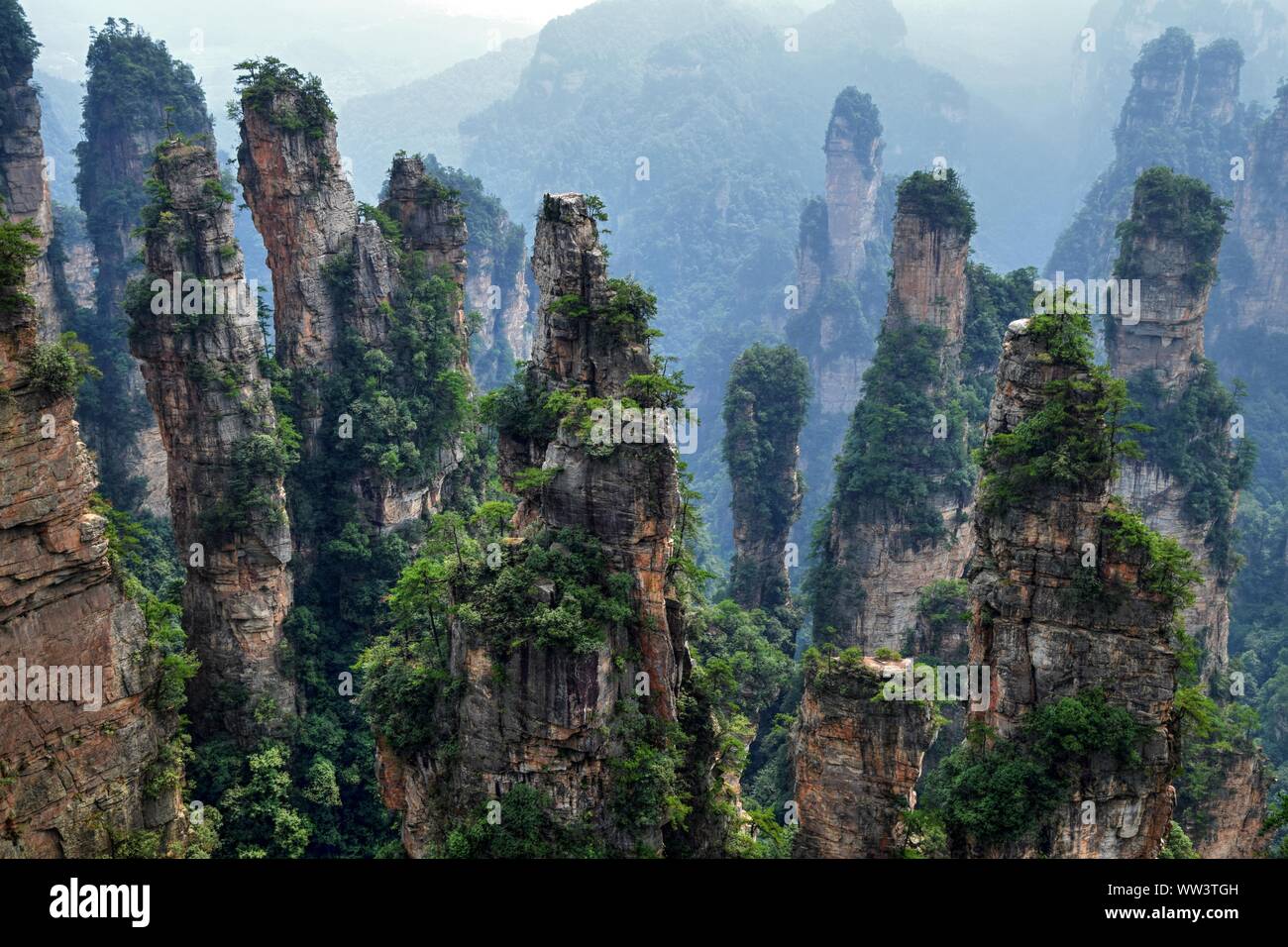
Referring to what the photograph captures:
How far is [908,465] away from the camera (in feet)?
175

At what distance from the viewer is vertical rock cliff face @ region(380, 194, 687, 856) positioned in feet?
90.1

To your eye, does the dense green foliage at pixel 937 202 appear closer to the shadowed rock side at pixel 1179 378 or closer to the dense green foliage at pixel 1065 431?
the shadowed rock side at pixel 1179 378

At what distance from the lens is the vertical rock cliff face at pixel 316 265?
4309 centimetres

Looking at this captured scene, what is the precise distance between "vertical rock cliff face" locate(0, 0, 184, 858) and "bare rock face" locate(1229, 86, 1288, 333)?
7952cm

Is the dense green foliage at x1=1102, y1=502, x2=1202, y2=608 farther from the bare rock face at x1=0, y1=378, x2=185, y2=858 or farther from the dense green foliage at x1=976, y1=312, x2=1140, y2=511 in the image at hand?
the bare rock face at x1=0, y1=378, x2=185, y2=858

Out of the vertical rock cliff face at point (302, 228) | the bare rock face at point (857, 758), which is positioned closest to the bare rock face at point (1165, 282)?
the bare rock face at point (857, 758)

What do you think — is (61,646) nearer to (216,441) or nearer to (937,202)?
(216,441)

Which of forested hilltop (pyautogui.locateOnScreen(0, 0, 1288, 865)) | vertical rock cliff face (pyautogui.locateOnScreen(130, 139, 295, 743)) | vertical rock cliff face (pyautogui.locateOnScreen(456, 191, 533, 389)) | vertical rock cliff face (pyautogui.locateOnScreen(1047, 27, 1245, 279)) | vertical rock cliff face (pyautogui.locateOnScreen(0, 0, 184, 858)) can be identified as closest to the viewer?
vertical rock cliff face (pyautogui.locateOnScreen(0, 0, 184, 858))

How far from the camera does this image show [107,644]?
28.1 m

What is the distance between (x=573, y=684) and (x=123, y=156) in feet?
153

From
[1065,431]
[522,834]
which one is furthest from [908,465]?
[522,834]

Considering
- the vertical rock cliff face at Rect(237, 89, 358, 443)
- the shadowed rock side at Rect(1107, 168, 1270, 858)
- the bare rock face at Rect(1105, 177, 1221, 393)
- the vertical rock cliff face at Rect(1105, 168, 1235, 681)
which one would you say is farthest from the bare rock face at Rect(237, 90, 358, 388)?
the bare rock face at Rect(1105, 177, 1221, 393)

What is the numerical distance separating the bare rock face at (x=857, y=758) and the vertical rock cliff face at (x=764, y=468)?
86.6ft

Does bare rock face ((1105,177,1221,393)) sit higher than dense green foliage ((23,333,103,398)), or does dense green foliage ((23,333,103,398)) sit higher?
bare rock face ((1105,177,1221,393))
